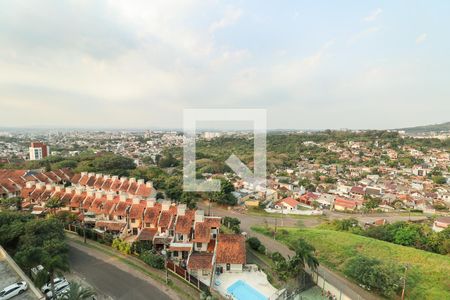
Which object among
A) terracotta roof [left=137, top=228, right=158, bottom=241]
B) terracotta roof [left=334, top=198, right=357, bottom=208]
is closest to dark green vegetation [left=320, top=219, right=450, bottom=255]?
terracotta roof [left=334, top=198, right=357, bottom=208]

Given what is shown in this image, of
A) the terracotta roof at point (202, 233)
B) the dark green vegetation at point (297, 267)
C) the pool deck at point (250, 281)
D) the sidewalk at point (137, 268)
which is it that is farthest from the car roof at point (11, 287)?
the dark green vegetation at point (297, 267)

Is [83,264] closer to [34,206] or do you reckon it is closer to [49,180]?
[34,206]

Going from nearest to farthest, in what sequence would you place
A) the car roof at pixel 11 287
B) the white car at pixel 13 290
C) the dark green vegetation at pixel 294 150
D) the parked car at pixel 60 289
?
the white car at pixel 13 290 < the car roof at pixel 11 287 < the parked car at pixel 60 289 < the dark green vegetation at pixel 294 150

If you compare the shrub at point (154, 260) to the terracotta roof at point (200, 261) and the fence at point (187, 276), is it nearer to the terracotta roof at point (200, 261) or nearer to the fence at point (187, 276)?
the fence at point (187, 276)

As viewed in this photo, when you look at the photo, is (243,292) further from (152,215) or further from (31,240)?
(31,240)

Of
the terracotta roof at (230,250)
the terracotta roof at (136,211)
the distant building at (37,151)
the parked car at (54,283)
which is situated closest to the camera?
the parked car at (54,283)

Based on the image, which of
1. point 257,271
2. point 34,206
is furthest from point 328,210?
point 34,206

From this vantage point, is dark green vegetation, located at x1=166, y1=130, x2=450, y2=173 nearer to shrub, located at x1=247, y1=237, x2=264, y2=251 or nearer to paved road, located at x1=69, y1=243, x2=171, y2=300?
shrub, located at x1=247, y1=237, x2=264, y2=251
